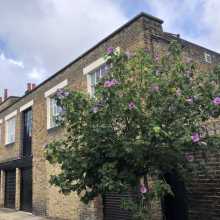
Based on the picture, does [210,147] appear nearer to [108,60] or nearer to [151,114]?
[151,114]

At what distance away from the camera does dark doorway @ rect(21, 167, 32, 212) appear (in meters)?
17.8

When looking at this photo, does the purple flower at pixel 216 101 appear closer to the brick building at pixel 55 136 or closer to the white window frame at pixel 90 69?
the brick building at pixel 55 136

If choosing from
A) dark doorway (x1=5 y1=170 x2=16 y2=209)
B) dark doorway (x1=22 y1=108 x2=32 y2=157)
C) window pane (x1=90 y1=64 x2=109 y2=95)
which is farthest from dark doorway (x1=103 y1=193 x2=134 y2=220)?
dark doorway (x1=5 y1=170 x2=16 y2=209)

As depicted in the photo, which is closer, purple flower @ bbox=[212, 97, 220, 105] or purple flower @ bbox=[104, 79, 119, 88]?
purple flower @ bbox=[212, 97, 220, 105]

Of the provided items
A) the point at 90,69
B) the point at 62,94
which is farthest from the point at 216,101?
the point at 90,69

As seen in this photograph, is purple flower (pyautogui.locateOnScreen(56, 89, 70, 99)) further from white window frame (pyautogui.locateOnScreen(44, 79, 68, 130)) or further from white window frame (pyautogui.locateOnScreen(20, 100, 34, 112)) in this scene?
white window frame (pyautogui.locateOnScreen(20, 100, 34, 112))

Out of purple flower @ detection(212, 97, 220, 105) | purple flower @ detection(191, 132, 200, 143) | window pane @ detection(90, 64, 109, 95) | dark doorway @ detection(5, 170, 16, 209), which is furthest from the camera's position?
dark doorway @ detection(5, 170, 16, 209)

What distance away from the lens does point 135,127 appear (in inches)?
229

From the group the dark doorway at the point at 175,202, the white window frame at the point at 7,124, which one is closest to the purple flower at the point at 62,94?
the dark doorway at the point at 175,202

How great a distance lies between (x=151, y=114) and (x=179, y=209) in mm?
4083

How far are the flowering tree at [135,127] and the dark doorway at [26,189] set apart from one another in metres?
12.4

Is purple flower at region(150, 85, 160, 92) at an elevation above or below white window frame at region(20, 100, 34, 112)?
below

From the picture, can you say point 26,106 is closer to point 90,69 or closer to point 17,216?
point 17,216

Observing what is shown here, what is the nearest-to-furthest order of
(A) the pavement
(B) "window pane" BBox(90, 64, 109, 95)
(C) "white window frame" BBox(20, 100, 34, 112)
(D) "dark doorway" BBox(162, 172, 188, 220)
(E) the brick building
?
(E) the brick building, (D) "dark doorway" BBox(162, 172, 188, 220), (B) "window pane" BBox(90, 64, 109, 95), (A) the pavement, (C) "white window frame" BBox(20, 100, 34, 112)
